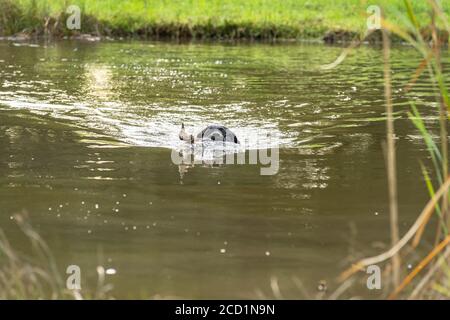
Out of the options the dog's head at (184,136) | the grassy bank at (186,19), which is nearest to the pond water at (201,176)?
the dog's head at (184,136)

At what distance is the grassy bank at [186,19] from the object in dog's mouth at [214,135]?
14491 millimetres

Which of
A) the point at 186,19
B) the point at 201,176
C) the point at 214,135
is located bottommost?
the point at 201,176

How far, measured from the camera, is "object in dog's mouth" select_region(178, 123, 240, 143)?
1080cm

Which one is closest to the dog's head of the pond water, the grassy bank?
the pond water

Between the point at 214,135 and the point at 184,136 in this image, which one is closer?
the point at 184,136

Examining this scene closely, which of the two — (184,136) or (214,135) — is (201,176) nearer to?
(184,136)

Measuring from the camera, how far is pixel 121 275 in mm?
5594

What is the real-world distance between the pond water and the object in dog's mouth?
196 mm

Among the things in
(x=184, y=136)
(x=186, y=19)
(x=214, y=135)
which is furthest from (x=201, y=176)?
(x=186, y=19)

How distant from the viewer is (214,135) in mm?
10977

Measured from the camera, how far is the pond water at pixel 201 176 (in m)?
5.91

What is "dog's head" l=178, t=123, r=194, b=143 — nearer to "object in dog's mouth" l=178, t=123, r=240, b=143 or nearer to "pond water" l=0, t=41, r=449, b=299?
"object in dog's mouth" l=178, t=123, r=240, b=143

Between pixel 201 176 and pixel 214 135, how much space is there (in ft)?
6.83
